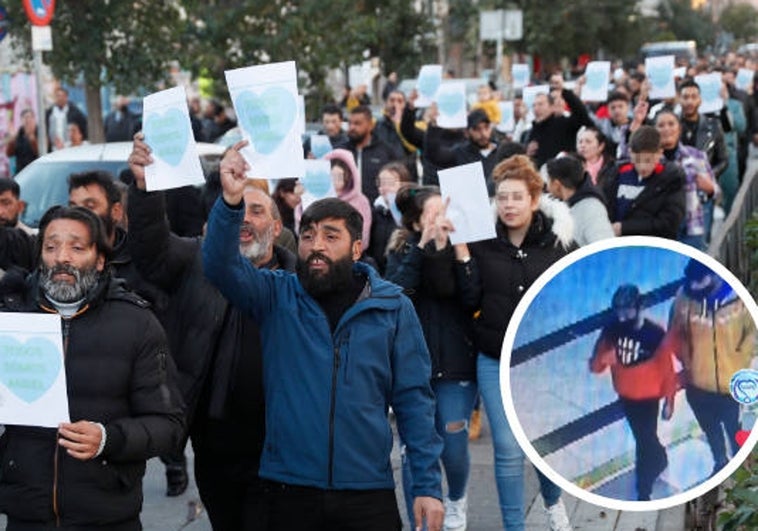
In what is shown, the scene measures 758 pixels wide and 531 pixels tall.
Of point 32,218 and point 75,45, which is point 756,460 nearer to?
point 32,218

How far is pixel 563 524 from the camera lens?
289 inches

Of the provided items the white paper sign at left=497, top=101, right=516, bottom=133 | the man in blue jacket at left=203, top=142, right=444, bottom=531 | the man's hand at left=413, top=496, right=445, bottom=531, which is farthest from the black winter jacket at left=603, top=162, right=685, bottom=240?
the white paper sign at left=497, top=101, right=516, bottom=133

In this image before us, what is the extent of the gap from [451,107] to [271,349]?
10630 mm

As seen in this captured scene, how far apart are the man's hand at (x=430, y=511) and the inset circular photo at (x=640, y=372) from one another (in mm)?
764

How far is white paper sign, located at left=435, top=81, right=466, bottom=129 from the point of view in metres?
15.6

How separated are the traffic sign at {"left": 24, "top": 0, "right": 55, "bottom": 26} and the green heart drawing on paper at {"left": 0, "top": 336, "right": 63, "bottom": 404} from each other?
14.0 m

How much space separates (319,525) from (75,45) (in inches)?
719

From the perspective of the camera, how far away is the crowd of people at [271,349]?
4.87 meters

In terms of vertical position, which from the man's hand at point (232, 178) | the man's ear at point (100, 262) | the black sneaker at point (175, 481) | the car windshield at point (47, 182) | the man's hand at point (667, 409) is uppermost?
the man's hand at point (232, 178)

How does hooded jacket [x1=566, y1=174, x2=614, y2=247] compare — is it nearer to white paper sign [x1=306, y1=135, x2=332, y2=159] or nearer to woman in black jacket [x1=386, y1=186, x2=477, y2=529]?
woman in black jacket [x1=386, y1=186, x2=477, y2=529]

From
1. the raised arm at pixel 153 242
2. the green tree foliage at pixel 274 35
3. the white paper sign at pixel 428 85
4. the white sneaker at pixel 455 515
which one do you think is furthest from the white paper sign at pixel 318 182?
the green tree foliage at pixel 274 35

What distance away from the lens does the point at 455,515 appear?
7703 mm

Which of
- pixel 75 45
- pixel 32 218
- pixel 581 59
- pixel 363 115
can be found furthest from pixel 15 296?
pixel 581 59

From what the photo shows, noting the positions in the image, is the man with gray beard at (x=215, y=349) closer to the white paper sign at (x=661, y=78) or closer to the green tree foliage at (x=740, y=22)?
the white paper sign at (x=661, y=78)
